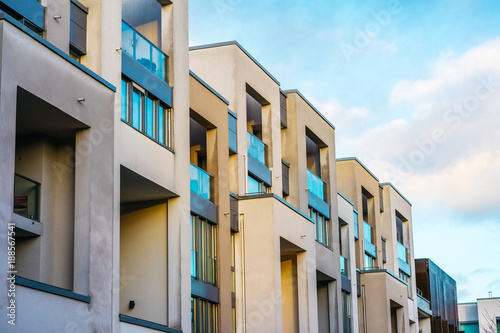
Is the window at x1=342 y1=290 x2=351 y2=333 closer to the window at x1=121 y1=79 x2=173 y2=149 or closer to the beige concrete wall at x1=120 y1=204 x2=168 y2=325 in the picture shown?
the beige concrete wall at x1=120 y1=204 x2=168 y2=325

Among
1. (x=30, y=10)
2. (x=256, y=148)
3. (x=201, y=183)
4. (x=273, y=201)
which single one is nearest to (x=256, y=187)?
(x=256, y=148)

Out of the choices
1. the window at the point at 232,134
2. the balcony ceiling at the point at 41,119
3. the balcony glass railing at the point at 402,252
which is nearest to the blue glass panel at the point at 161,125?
the balcony ceiling at the point at 41,119

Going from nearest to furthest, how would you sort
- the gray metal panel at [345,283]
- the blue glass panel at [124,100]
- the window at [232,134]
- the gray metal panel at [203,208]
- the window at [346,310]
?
the blue glass panel at [124,100] < the gray metal panel at [203,208] < the window at [232,134] < the window at [346,310] < the gray metal panel at [345,283]

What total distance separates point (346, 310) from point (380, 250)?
11.3 metres

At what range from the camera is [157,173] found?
2750 centimetres

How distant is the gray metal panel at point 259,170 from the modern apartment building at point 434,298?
30.5m

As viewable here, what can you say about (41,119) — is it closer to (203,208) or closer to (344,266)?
(203,208)

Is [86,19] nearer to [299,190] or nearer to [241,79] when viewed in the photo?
[241,79]

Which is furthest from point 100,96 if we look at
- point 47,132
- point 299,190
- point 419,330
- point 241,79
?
point 419,330

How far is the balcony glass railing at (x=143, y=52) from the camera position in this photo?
2739 cm

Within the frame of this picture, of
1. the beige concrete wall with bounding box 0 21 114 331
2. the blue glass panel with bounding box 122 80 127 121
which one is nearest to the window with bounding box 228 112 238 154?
the blue glass panel with bounding box 122 80 127 121

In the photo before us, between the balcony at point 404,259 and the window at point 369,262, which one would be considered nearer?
the window at point 369,262

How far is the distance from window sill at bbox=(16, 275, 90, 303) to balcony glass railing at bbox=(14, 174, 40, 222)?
2.75 metres

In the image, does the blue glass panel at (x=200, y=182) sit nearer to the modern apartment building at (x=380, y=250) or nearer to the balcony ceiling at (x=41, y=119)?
the balcony ceiling at (x=41, y=119)
